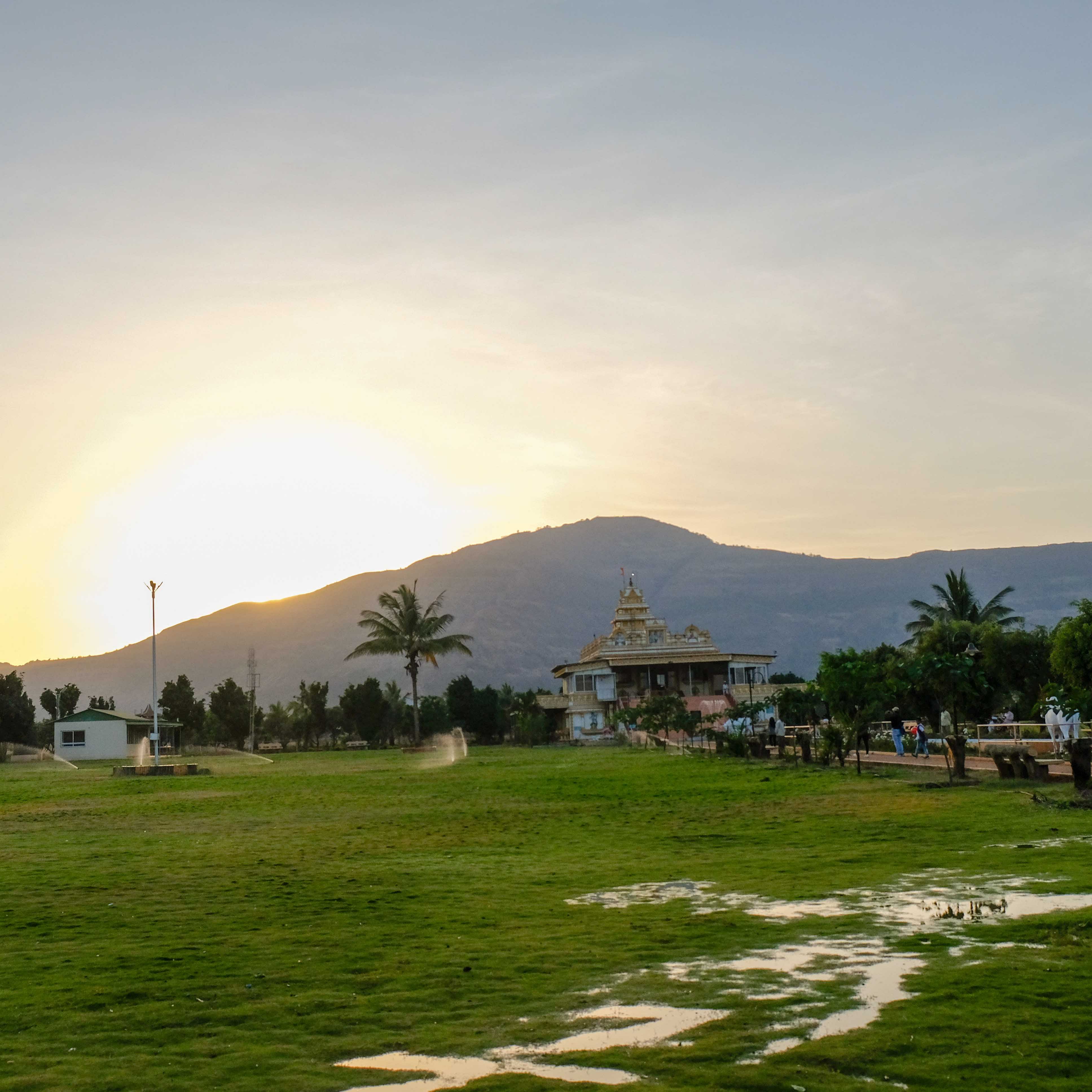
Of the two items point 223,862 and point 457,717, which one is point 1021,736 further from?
point 457,717

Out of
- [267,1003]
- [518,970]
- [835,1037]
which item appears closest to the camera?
[835,1037]

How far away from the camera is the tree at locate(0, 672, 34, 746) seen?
92.1m

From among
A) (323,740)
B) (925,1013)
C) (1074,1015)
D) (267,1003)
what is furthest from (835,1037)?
(323,740)

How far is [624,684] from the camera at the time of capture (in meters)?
94.0

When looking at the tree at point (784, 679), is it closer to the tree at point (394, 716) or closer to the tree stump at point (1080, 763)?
the tree at point (394, 716)

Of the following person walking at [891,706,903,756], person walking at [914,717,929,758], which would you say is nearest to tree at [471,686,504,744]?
person walking at [891,706,903,756]

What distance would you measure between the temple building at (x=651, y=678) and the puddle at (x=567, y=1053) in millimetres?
82041

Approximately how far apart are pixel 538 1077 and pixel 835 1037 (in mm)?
1700

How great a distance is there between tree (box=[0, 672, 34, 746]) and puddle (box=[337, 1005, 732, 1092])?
89.3 meters

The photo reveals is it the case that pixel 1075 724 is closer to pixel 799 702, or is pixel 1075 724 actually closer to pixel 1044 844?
pixel 1044 844

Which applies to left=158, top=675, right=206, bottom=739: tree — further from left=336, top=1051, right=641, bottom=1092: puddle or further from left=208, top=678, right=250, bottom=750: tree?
left=336, top=1051, right=641, bottom=1092: puddle

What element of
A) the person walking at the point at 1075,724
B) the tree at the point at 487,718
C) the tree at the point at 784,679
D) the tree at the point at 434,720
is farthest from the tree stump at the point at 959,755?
the tree at the point at 784,679

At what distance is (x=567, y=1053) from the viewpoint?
6961 millimetres

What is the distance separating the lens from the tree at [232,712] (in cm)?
9469
